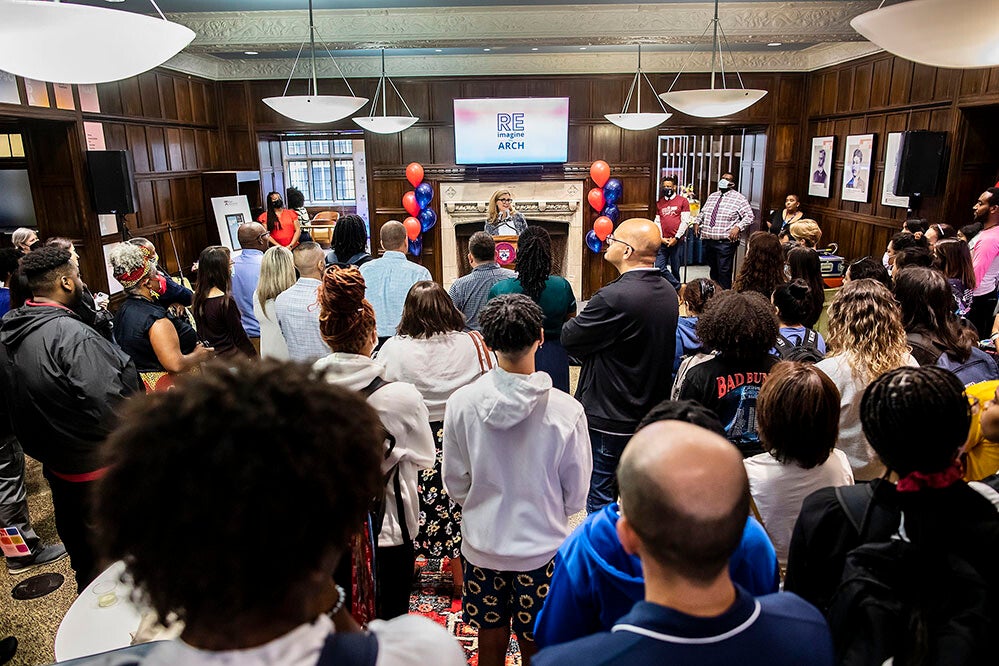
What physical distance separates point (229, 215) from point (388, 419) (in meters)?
7.04

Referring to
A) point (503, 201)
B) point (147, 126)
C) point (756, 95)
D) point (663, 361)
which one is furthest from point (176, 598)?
point (147, 126)

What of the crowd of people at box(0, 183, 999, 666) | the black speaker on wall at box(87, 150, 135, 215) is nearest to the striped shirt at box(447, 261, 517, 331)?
the crowd of people at box(0, 183, 999, 666)

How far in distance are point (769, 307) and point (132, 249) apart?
258cm

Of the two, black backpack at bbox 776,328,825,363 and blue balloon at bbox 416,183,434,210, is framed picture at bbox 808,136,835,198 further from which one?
black backpack at bbox 776,328,825,363

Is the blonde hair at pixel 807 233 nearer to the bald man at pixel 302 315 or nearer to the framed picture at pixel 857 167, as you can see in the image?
the framed picture at pixel 857 167

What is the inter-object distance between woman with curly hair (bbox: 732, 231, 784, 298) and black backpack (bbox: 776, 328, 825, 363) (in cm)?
89

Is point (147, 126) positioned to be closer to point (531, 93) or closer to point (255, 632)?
point (531, 93)

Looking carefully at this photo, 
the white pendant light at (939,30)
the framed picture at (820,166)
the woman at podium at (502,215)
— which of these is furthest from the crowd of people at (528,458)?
the framed picture at (820,166)

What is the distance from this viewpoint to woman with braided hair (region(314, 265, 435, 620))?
185cm

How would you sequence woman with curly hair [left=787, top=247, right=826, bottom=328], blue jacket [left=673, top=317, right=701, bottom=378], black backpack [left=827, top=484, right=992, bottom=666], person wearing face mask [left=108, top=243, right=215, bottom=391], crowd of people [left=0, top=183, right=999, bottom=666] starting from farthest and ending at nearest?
woman with curly hair [left=787, top=247, right=826, bottom=328] < blue jacket [left=673, top=317, right=701, bottom=378] < person wearing face mask [left=108, top=243, right=215, bottom=391] < black backpack [left=827, top=484, right=992, bottom=666] < crowd of people [left=0, top=183, right=999, bottom=666]

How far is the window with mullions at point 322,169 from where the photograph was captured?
10617 millimetres

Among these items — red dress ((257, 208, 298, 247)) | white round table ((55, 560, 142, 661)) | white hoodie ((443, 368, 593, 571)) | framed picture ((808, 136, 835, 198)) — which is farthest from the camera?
framed picture ((808, 136, 835, 198))

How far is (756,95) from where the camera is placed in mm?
3900

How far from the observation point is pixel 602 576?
3.80ft
